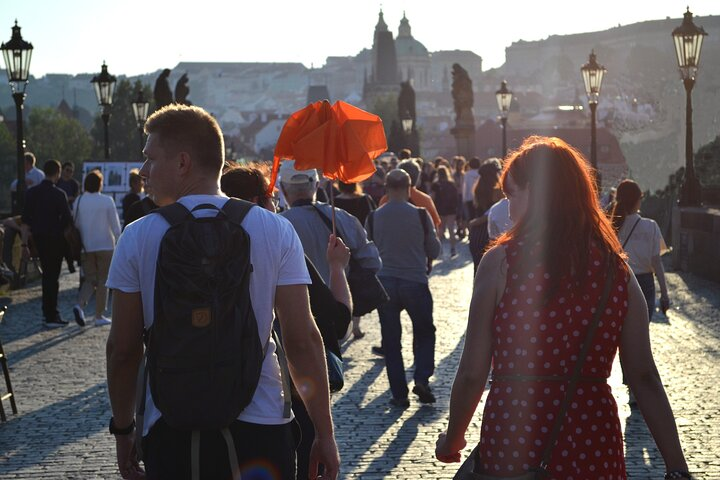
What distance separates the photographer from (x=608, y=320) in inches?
137

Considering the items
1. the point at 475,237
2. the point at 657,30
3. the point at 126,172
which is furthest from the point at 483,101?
the point at 475,237

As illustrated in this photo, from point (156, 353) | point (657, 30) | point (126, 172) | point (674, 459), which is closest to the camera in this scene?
point (156, 353)

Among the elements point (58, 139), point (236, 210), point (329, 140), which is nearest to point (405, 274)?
point (329, 140)

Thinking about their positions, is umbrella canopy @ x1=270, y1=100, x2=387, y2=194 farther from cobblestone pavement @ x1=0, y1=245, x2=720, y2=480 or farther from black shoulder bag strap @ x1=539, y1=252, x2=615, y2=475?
black shoulder bag strap @ x1=539, y1=252, x2=615, y2=475

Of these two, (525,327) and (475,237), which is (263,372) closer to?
(525,327)

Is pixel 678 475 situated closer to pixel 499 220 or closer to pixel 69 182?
pixel 499 220

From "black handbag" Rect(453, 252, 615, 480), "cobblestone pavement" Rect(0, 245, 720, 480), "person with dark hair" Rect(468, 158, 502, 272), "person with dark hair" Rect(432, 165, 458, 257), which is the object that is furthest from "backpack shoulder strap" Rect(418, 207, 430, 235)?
"person with dark hair" Rect(432, 165, 458, 257)

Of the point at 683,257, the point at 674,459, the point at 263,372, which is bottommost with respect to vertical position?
the point at 683,257

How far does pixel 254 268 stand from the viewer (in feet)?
11.1

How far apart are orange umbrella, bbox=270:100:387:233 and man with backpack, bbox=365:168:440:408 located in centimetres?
356

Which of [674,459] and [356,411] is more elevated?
[674,459]

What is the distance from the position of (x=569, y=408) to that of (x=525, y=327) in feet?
0.72

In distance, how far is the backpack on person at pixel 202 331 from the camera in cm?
324

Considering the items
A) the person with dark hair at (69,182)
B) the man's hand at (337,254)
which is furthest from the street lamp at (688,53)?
the man's hand at (337,254)
